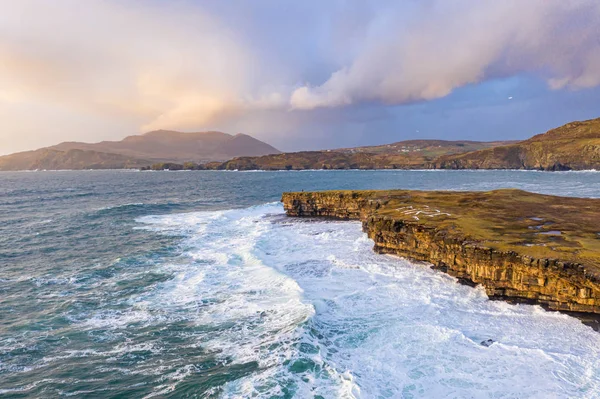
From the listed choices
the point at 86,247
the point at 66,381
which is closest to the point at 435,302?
the point at 66,381

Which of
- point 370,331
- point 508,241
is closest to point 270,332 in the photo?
point 370,331

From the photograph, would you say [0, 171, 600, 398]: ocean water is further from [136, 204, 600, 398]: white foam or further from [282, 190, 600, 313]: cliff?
[282, 190, 600, 313]: cliff

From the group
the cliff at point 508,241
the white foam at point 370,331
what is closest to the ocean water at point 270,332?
the white foam at point 370,331

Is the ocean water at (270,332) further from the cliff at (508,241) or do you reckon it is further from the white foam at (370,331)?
the cliff at (508,241)

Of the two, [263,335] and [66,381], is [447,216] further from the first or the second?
[66,381]

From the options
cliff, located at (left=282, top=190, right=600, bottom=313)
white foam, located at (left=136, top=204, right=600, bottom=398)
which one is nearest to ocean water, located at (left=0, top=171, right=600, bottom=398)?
white foam, located at (left=136, top=204, right=600, bottom=398)

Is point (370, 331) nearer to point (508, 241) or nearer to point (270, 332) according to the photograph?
point (270, 332)
